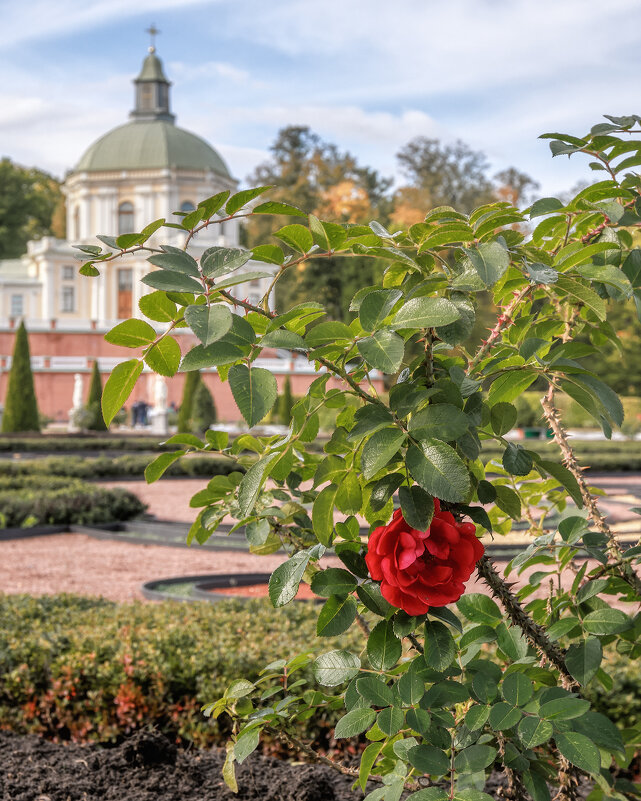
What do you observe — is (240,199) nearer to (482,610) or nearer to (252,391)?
(252,391)

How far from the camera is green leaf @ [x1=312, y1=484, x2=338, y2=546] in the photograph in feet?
3.78

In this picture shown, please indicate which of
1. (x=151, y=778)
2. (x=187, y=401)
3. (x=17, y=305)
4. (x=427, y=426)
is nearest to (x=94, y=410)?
(x=187, y=401)

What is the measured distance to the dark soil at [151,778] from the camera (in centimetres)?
207

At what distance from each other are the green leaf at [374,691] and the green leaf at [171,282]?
0.60m

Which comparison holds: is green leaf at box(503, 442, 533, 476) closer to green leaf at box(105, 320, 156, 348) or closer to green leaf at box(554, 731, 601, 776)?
green leaf at box(554, 731, 601, 776)

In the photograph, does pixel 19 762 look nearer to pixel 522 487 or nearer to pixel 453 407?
pixel 522 487

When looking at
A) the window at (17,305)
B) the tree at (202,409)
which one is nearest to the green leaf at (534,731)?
the tree at (202,409)

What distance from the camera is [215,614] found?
12.4 ft

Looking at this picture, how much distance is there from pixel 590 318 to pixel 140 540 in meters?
7.26

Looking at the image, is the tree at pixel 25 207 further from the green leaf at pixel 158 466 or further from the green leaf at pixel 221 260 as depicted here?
the green leaf at pixel 221 260

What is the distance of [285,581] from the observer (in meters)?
1.18

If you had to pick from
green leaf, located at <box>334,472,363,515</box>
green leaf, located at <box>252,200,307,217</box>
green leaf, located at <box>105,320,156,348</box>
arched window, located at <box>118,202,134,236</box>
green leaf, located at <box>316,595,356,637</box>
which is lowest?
green leaf, located at <box>316,595,356,637</box>

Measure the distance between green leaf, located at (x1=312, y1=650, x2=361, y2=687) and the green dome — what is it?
48963 millimetres

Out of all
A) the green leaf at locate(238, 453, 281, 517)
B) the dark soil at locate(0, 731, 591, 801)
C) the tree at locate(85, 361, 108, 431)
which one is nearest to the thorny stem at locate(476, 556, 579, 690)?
the green leaf at locate(238, 453, 281, 517)
